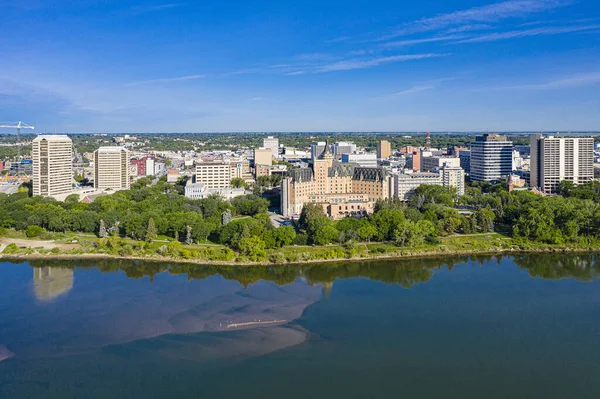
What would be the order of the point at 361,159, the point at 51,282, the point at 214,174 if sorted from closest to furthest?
the point at 51,282
the point at 214,174
the point at 361,159

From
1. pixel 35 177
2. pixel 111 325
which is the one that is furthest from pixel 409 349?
pixel 35 177

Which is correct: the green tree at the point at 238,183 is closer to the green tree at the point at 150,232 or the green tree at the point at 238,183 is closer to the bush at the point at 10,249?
the green tree at the point at 150,232

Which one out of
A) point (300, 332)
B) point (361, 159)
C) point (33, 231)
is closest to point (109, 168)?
point (33, 231)

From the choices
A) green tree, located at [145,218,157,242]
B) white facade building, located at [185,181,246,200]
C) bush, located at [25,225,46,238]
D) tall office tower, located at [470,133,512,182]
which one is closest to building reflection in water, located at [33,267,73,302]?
green tree, located at [145,218,157,242]

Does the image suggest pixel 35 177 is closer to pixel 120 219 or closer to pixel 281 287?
pixel 120 219

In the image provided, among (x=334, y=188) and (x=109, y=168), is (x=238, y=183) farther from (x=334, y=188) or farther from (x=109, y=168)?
(x=334, y=188)

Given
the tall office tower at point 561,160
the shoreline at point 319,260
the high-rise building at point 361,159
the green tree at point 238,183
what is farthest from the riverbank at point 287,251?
the high-rise building at point 361,159
